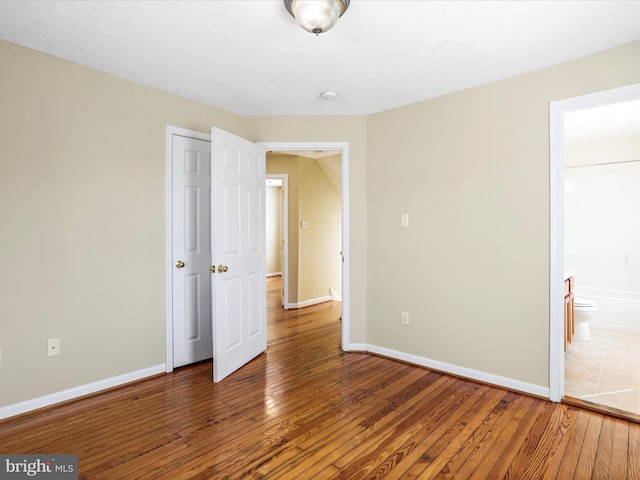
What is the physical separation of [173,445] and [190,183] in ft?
6.78

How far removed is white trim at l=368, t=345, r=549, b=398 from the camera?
2635 mm

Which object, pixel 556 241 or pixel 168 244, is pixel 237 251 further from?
pixel 556 241

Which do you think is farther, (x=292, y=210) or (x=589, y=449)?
(x=292, y=210)

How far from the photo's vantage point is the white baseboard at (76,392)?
2287mm

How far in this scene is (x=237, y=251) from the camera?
3.14m

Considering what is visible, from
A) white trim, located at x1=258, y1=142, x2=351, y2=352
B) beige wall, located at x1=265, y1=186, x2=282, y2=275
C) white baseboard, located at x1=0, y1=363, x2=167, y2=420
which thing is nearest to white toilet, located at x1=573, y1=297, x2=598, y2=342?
white trim, located at x1=258, y1=142, x2=351, y2=352

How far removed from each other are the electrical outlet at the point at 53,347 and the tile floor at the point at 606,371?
11.9 ft

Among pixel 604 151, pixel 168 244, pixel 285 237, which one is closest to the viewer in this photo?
pixel 168 244

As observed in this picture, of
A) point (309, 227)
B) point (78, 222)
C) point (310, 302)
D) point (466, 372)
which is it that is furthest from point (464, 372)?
point (309, 227)

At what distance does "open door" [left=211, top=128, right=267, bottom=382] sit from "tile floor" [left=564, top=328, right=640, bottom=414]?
2583 millimetres

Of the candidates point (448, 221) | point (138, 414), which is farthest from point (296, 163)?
point (138, 414)

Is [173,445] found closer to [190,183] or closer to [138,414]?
[138,414]

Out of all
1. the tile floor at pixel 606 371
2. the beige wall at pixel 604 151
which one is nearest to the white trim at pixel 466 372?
the tile floor at pixel 606 371

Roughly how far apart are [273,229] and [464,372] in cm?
697
